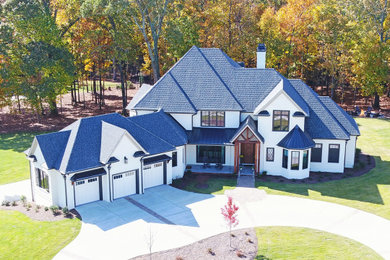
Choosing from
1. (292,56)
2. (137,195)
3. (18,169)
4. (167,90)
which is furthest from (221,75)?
(292,56)

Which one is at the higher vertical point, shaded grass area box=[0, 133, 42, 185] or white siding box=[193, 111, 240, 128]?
white siding box=[193, 111, 240, 128]

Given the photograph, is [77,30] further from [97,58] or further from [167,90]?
[167,90]

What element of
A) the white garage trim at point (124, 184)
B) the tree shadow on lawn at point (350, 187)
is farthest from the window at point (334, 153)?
the white garage trim at point (124, 184)

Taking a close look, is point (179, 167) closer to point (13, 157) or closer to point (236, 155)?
point (236, 155)

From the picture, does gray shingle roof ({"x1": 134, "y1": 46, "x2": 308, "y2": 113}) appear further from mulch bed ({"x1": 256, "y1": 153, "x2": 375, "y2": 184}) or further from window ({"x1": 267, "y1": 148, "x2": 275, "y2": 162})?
mulch bed ({"x1": 256, "y1": 153, "x2": 375, "y2": 184})

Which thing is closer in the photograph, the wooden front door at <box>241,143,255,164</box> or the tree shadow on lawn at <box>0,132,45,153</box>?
the wooden front door at <box>241,143,255,164</box>

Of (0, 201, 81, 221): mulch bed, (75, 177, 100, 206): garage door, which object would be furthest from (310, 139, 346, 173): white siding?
(0, 201, 81, 221): mulch bed

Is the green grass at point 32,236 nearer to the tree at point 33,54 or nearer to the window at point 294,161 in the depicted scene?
the window at point 294,161
